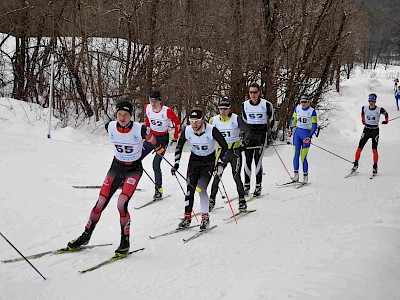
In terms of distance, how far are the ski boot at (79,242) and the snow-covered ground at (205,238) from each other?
5.1 inches

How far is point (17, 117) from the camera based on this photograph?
1371cm

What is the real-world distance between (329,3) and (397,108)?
1538 cm

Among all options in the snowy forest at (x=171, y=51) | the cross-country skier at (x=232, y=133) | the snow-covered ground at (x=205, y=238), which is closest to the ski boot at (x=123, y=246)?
the snow-covered ground at (x=205, y=238)

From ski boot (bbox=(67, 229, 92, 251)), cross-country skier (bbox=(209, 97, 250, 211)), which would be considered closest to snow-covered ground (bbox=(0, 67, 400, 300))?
ski boot (bbox=(67, 229, 92, 251))

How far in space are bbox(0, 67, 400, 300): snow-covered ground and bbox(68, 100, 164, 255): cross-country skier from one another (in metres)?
0.30

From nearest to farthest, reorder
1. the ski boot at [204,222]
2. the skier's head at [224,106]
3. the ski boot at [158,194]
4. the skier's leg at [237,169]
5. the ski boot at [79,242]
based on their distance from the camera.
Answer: the ski boot at [79,242], the ski boot at [204,222], the skier's head at [224,106], the skier's leg at [237,169], the ski boot at [158,194]

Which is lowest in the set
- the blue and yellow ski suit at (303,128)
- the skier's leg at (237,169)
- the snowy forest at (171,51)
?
the skier's leg at (237,169)

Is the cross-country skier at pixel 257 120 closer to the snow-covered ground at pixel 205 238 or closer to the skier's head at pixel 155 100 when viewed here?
the snow-covered ground at pixel 205 238

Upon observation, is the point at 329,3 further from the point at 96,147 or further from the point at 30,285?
the point at 30,285

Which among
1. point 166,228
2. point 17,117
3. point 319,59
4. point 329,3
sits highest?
point 329,3

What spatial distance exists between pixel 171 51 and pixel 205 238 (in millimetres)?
11496

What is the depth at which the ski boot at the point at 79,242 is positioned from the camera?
5367mm

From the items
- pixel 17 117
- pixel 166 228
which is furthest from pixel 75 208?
pixel 17 117

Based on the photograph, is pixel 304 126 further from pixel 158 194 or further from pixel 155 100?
pixel 158 194
